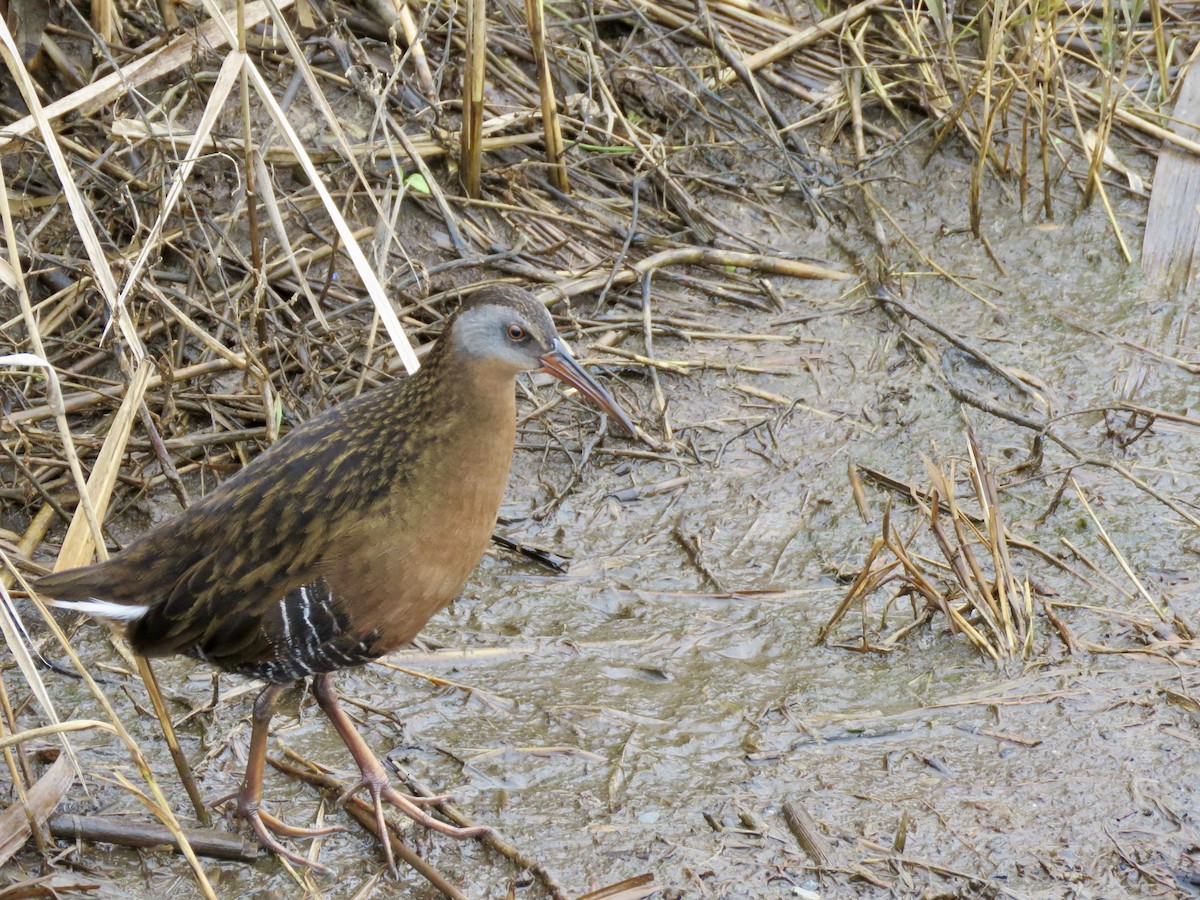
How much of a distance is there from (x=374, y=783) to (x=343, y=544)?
2.08 feet

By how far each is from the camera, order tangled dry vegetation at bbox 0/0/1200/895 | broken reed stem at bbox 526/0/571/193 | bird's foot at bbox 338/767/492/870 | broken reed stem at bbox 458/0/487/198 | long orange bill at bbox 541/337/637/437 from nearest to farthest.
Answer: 1. bird's foot at bbox 338/767/492/870
2. long orange bill at bbox 541/337/637/437
3. tangled dry vegetation at bbox 0/0/1200/895
4. broken reed stem at bbox 458/0/487/198
5. broken reed stem at bbox 526/0/571/193

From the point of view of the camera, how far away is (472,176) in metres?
5.19

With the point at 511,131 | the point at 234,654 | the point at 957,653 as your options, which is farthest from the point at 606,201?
the point at 234,654

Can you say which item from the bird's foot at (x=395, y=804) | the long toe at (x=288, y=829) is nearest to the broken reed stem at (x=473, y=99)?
the bird's foot at (x=395, y=804)

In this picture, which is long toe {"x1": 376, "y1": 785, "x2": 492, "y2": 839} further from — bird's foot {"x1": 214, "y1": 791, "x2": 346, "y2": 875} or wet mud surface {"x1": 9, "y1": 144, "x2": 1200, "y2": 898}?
bird's foot {"x1": 214, "y1": 791, "x2": 346, "y2": 875}

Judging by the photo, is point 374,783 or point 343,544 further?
point 374,783

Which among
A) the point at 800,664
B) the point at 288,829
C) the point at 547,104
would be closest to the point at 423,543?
the point at 288,829

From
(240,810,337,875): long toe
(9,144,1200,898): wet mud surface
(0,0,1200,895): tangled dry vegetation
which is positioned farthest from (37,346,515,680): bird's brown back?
(9,144,1200,898): wet mud surface

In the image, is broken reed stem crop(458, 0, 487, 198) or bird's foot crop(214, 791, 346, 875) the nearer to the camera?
bird's foot crop(214, 791, 346, 875)

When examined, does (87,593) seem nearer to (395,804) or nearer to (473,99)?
(395,804)

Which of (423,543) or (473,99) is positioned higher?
(473,99)

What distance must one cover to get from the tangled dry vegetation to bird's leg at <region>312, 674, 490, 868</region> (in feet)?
2.31

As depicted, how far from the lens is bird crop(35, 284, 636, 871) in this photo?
323cm

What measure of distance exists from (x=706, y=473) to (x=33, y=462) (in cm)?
213
